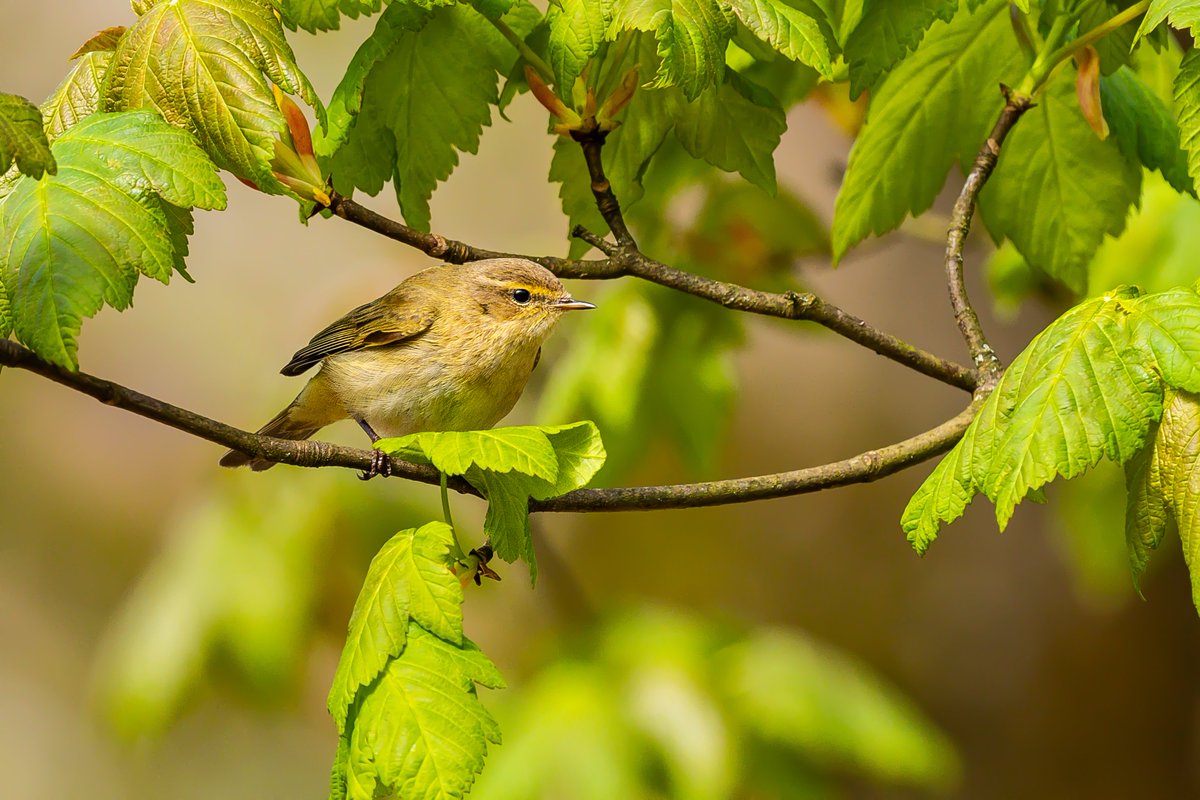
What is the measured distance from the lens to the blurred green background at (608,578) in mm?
2859

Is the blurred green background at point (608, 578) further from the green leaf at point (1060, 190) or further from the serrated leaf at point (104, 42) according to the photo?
the serrated leaf at point (104, 42)

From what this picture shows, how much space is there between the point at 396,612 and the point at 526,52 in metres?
0.84

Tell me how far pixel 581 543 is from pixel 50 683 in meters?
2.88

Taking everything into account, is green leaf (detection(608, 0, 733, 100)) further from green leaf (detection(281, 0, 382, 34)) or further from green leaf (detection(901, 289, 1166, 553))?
green leaf (detection(901, 289, 1166, 553))

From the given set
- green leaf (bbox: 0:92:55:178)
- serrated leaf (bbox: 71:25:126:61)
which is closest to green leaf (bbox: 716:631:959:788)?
serrated leaf (bbox: 71:25:126:61)

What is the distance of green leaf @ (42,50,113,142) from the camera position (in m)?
1.56

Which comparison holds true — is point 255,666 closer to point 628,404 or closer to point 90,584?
point 628,404

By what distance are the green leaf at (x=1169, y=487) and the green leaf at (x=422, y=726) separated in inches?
30.3

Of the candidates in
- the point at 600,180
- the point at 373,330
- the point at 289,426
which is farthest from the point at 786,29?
the point at 289,426

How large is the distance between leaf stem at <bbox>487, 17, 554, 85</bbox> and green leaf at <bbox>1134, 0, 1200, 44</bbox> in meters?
0.80

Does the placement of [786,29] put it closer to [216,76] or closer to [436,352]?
[216,76]

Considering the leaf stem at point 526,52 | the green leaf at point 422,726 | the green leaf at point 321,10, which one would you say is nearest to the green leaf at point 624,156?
the leaf stem at point 526,52

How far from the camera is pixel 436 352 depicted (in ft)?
8.82

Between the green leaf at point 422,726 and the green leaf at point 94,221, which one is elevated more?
the green leaf at point 94,221
